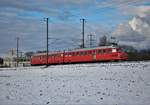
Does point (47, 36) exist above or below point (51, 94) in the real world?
above

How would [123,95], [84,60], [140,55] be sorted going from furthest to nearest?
[140,55] < [84,60] < [123,95]

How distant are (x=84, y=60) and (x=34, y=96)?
4666 cm

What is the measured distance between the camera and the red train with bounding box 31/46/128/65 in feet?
190

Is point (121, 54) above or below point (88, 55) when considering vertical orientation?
above

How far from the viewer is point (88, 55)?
6247cm

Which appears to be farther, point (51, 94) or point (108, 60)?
point (108, 60)

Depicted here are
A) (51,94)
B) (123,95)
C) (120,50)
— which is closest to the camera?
(123,95)

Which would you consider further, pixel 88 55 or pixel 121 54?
pixel 88 55

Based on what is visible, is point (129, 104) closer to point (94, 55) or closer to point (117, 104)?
point (117, 104)

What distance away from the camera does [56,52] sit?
7694 centimetres

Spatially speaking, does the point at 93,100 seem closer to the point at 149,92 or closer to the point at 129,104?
the point at 129,104

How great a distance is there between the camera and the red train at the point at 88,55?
57.8m

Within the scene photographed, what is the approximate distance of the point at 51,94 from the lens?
18.2 meters

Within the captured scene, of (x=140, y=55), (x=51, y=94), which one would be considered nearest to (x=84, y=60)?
(x=140, y=55)
